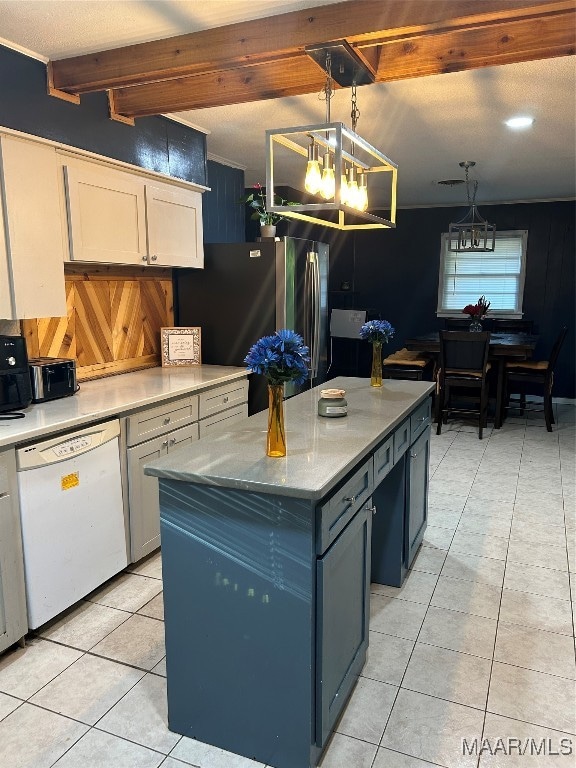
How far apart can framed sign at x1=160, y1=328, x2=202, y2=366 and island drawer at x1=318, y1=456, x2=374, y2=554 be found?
2.30 metres

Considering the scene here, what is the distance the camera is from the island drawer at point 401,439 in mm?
2467

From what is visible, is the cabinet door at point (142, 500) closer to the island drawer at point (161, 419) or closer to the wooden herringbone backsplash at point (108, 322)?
the island drawer at point (161, 419)

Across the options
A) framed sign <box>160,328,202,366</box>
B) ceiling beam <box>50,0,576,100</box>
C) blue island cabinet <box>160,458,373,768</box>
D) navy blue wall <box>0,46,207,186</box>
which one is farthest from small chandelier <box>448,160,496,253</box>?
blue island cabinet <box>160,458,373,768</box>

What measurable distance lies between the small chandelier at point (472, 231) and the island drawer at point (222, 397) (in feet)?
9.38

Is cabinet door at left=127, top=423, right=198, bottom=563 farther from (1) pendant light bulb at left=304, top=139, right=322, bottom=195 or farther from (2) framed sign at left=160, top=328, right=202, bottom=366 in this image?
(1) pendant light bulb at left=304, top=139, right=322, bottom=195

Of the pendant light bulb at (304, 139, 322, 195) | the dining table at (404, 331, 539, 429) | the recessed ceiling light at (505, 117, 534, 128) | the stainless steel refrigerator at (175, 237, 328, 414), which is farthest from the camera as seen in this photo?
the dining table at (404, 331, 539, 429)

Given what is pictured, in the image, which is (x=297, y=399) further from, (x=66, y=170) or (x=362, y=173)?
(x=66, y=170)

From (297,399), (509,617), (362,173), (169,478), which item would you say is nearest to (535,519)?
(509,617)

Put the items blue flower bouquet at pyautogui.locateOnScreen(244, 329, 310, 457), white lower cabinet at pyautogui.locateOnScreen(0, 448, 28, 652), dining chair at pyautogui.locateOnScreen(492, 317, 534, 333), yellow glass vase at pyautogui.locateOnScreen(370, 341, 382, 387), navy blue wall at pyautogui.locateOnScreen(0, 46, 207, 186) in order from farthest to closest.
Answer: dining chair at pyautogui.locateOnScreen(492, 317, 534, 333) < yellow glass vase at pyautogui.locateOnScreen(370, 341, 382, 387) < navy blue wall at pyautogui.locateOnScreen(0, 46, 207, 186) < white lower cabinet at pyautogui.locateOnScreen(0, 448, 28, 652) < blue flower bouquet at pyautogui.locateOnScreen(244, 329, 310, 457)

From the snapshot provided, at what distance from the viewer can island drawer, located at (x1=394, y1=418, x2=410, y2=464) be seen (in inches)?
97.1

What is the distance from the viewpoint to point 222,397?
3.66 m

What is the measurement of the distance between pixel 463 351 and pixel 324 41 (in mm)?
3785

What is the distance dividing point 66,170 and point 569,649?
3144 mm

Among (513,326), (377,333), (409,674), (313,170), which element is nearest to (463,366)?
(513,326)
